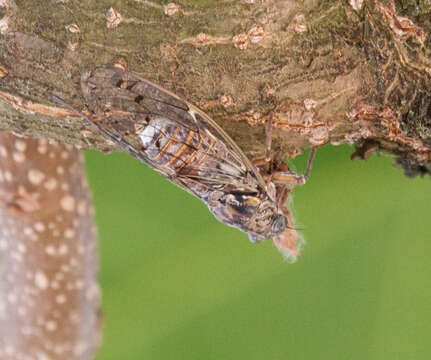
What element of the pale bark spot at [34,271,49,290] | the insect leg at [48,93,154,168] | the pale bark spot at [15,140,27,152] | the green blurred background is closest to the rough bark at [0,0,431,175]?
the insect leg at [48,93,154,168]

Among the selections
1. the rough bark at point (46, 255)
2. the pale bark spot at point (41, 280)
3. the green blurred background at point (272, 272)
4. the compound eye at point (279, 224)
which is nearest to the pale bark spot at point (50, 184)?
the rough bark at point (46, 255)

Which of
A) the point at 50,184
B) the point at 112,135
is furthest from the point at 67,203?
the point at 112,135

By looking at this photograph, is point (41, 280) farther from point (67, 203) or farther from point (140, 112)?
point (140, 112)

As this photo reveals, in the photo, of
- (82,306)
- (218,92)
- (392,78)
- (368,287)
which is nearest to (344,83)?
(392,78)

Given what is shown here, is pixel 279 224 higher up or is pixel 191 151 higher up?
pixel 191 151

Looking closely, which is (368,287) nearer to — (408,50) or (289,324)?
(289,324)

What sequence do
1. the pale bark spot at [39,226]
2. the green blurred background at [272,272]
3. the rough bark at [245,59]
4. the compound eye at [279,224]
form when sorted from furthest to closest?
the green blurred background at [272,272] < the pale bark spot at [39,226] < the compound eye at [279,224] < the rough bark at [245,59]

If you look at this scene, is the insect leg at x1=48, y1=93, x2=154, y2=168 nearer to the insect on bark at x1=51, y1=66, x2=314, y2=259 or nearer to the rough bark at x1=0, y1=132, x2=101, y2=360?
the insect on bark at x1=51, y1=66, x2=314, y2=259

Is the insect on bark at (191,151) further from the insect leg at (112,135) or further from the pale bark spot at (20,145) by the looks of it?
the pale bark spot at (20,145)
